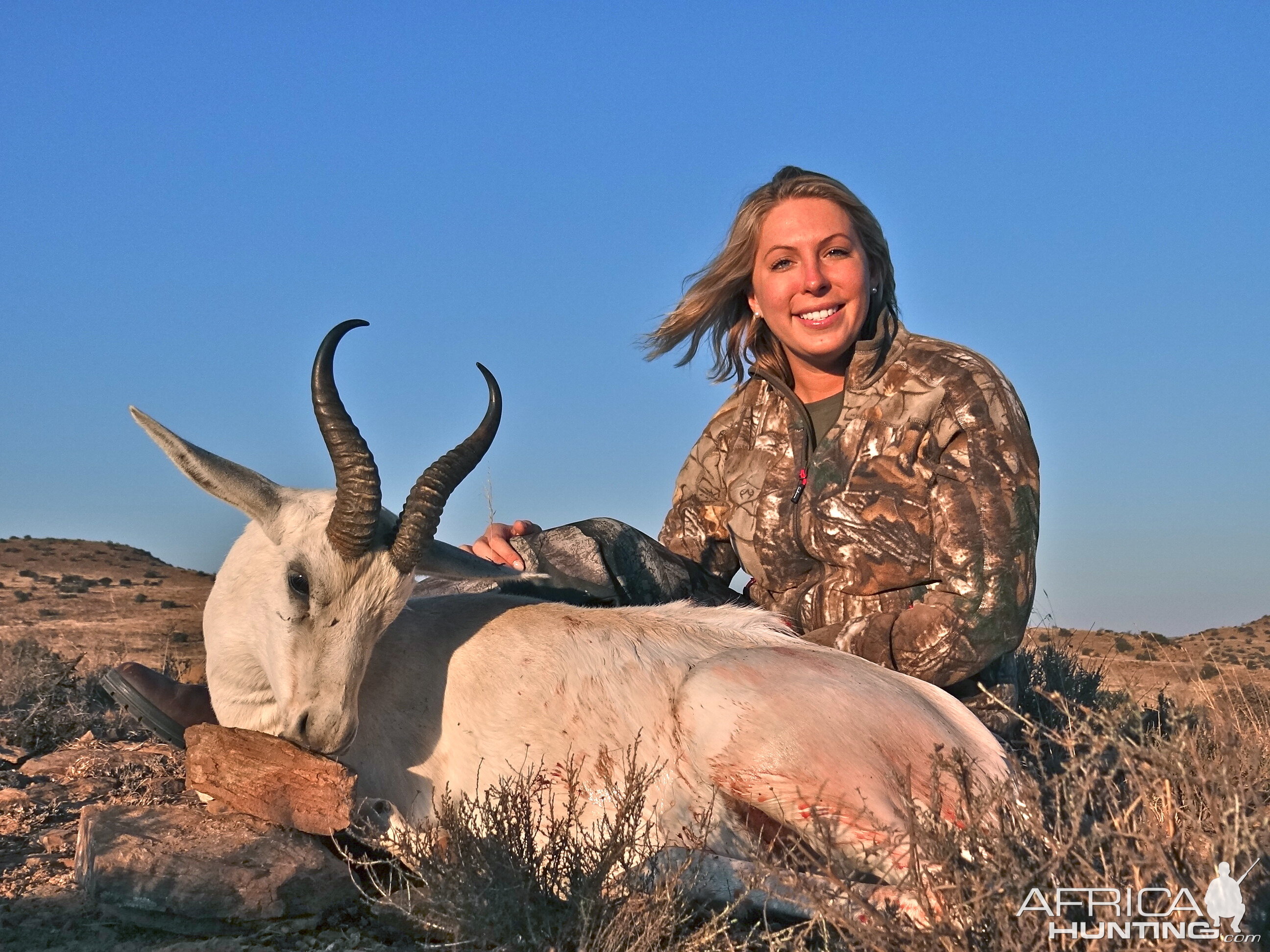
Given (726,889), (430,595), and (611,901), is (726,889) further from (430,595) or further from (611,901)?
(430,595)

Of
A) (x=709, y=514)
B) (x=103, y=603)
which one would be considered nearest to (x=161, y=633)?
(x=103, y=603)

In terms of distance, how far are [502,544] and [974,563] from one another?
8.50 ft

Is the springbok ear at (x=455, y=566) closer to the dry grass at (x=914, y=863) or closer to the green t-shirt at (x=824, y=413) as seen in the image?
the dry grass at (x=914, y=863)

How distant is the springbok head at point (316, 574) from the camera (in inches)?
175

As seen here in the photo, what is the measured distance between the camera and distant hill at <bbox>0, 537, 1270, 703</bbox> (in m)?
12.1

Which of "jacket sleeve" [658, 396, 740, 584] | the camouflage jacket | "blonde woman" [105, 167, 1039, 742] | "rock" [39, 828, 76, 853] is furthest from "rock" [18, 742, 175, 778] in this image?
the camouflage jacket

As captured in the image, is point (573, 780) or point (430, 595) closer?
point (573, 780)

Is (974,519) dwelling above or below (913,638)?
above

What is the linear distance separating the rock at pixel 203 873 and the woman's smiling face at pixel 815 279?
12.8 ft

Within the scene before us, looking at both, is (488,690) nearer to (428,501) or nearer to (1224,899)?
(428,501)

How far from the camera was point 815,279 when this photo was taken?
6.47 metres

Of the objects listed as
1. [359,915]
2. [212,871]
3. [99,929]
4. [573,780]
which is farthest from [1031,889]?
[99,929]

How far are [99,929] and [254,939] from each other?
1.97ft

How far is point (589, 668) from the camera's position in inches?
189
